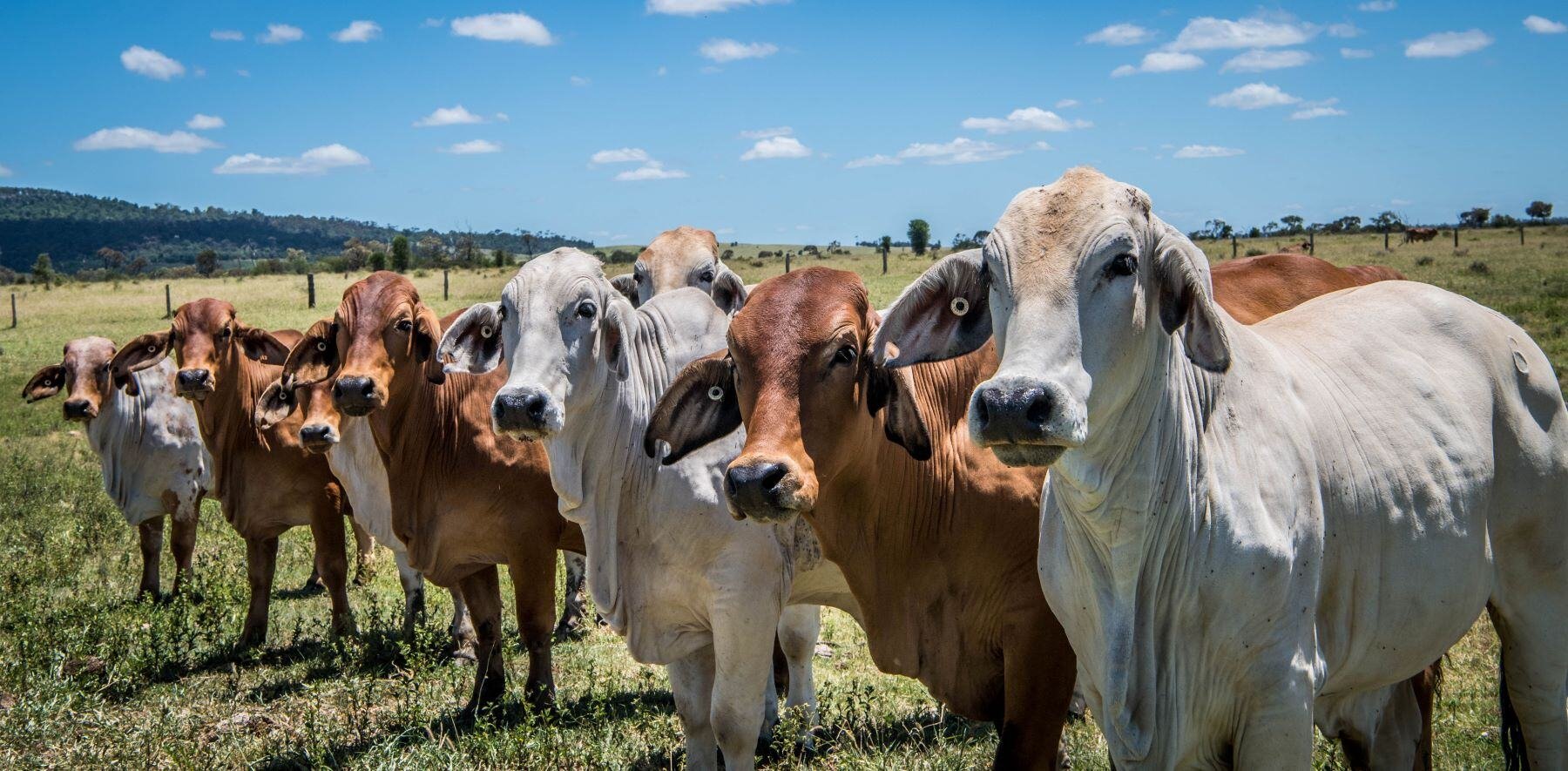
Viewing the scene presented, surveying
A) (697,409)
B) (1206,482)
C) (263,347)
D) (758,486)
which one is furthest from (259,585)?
(1206,482)

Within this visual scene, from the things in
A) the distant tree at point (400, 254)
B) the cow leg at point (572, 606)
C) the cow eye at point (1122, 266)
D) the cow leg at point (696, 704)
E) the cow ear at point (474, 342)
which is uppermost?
the distant tree at point (400, 254)

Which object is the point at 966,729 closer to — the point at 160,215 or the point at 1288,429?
the point at 1288,429

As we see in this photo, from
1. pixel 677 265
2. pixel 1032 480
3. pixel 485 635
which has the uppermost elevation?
pixel 677 265

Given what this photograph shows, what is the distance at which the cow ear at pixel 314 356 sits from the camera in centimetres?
761

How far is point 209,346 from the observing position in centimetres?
910

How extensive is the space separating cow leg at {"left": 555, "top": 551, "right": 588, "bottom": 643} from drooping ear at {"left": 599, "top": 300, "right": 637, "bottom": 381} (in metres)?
3.66

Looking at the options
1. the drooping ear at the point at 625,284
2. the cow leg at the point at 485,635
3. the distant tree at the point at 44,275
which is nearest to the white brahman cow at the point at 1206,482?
the drooping ear at the point at 625,284

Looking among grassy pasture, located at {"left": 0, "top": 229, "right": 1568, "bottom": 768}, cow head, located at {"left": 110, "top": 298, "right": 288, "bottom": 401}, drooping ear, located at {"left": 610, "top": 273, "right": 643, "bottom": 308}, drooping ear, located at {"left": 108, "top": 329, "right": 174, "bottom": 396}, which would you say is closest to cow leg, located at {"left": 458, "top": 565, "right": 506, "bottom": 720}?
grassy pasture, located at {"left": 0, "top": 229, "right": 1568, "bottom": 768}

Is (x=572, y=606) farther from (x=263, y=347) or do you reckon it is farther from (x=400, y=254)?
(x=400, y=254)

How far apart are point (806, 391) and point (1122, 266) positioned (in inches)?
53.5

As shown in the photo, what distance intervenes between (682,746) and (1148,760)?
10.9 ft

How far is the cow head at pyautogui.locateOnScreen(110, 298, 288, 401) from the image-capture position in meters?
8.80

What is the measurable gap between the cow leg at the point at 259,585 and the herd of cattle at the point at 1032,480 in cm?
221

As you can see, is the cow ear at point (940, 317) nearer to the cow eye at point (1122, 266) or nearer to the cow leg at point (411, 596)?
the cow eye at point (1122, 266)
